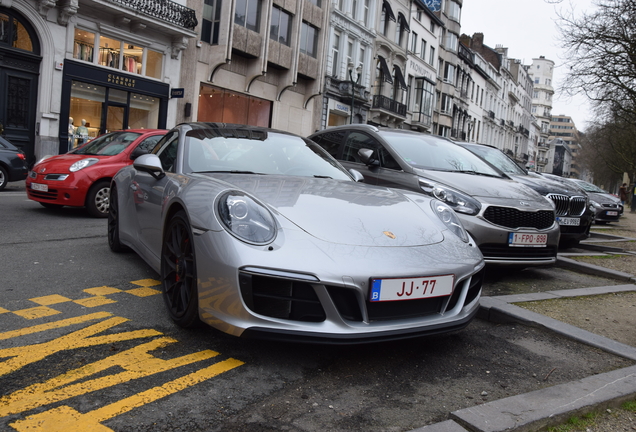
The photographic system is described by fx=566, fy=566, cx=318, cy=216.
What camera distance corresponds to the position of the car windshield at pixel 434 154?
21.5 feet

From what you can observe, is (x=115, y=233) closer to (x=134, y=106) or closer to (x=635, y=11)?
(x=635, y=11)

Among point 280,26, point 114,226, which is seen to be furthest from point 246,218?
point 280,26

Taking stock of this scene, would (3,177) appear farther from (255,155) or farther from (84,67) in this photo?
(255,155)

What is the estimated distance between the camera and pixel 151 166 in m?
4.10

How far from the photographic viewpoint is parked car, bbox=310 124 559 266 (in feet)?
17.4

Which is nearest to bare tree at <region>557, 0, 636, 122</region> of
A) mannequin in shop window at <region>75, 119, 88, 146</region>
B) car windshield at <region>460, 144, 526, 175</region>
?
car windshield at <region>460, 144, 526, 175</region>

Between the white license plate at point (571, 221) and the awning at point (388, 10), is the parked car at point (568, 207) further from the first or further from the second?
the awning at point (388, 10)

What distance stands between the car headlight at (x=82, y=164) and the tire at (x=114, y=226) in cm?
296

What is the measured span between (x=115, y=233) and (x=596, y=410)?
455 cm

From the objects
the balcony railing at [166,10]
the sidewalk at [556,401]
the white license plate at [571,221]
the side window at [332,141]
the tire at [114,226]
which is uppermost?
the balcony railing at [166,10]

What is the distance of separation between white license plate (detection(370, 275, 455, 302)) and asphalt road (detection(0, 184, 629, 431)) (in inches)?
17.1

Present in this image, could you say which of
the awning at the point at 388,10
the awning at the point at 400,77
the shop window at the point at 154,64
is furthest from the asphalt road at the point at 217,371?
the awning at the point at 400,77

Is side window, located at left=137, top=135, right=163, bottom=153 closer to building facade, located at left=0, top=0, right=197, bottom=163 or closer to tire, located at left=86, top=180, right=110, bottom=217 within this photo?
tire, located at left=86, top=180, right=110, bottom=217

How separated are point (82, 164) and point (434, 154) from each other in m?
5.19
